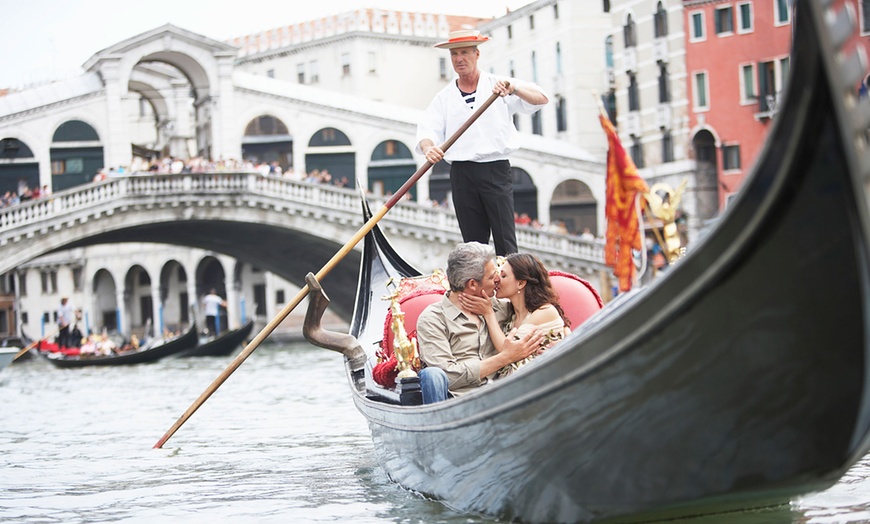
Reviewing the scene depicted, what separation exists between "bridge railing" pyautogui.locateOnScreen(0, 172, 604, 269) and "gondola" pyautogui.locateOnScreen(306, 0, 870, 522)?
11333 mm

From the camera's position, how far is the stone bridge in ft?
43.4

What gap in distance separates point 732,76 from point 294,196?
16.3ft

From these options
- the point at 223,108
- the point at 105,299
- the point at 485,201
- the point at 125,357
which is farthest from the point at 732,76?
the point at 105,299

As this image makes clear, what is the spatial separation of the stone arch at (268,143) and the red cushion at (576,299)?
56.0 ft

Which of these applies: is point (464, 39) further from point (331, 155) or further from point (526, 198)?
point (526, 198)

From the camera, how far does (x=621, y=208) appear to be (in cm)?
316

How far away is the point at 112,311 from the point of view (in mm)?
24422

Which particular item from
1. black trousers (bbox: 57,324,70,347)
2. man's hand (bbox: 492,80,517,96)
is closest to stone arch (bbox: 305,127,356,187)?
black trousers (bbox: 57,324,70,347)

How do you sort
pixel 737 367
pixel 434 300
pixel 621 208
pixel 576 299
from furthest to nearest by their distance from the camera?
pixel 434 300
pixel 576 299
pixel 621 208
pixel 737 367

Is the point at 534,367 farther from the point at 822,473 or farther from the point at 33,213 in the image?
the point at 33,213

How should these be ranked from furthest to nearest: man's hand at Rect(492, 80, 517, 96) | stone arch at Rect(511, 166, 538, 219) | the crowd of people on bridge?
stone arch at Rect(511, 166, 538, 219) < the crowd of people on bridge < man's hand at Rect(492, 80, 517, 96)

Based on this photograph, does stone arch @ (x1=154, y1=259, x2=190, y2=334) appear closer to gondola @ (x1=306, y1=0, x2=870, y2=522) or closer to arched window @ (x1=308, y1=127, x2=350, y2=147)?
arched window @ (x1=308, y1=127, x2=350, y2=147)

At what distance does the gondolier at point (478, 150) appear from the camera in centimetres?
365

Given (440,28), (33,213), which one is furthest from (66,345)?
(440,28)
